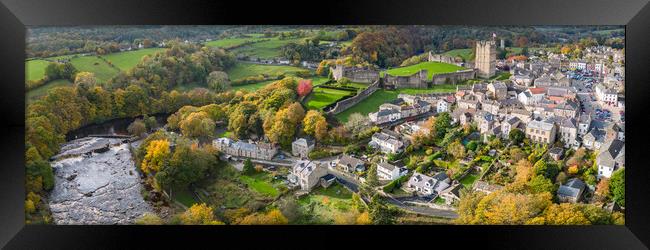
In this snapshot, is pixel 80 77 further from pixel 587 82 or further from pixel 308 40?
pixel 587 82

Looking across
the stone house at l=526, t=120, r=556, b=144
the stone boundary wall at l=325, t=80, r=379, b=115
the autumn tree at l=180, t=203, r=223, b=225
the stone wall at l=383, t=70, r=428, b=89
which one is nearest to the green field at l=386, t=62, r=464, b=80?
the stone wall at l=383, t=70, r=428, b=89

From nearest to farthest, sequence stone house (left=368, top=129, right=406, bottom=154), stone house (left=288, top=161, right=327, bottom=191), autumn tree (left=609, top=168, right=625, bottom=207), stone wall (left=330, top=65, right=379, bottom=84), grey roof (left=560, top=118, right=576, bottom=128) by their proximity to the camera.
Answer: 1. autumn tree (left=609, top=168, right=625, bottom=207)
2. grey roof (left=560, top=118, right=576, bottom=128)
3. stone house (left=288, top=161, right=327, bottom=191)
4. stone house (left=368, top=129, right=406, bottom=154)
5. stone wall (left=330, top=65, right=379, bottom=84)

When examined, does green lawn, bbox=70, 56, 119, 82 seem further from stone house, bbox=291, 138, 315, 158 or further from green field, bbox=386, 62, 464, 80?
green field, bbox=386, 62, 464, 80

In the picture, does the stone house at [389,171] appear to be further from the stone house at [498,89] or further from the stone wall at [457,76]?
the stone house at [498,89]

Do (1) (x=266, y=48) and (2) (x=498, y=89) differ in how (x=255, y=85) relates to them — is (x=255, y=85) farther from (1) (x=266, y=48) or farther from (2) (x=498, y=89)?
(2) (x=498, y=89)

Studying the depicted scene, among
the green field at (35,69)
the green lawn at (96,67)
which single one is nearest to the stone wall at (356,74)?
the green lawn at (96,67)

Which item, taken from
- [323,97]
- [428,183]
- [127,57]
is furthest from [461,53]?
[127,57]
